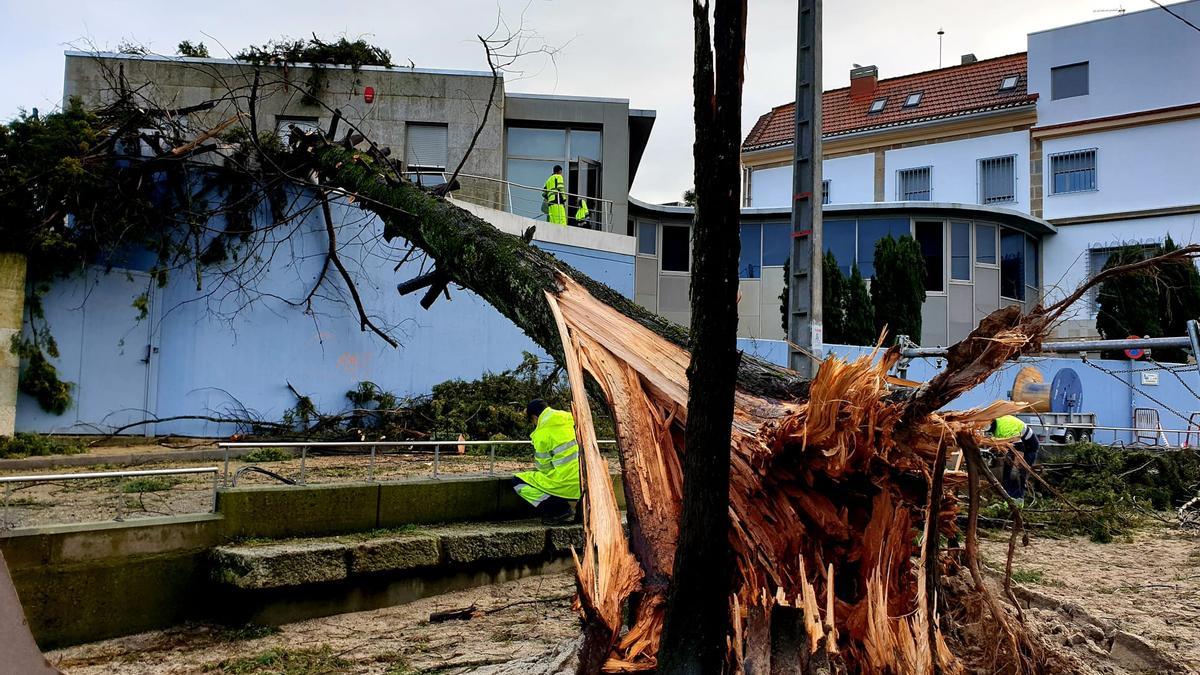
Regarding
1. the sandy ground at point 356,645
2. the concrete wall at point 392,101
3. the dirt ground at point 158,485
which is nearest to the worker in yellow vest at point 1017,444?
the dirt ground at point 158,485

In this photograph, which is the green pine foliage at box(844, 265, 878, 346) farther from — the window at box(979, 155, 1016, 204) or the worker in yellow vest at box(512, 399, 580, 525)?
the worker in yellow vest at box(512, 399, 580, 525)

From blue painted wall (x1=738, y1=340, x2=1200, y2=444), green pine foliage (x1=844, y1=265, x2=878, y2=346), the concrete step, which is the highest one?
green pine foliage (x1=844, y1=265, x2=878, y2=346)

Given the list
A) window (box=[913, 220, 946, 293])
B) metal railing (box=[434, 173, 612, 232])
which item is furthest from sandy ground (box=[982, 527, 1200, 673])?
window (box=[913, 220, 946, 293])

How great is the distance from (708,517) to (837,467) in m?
0.73

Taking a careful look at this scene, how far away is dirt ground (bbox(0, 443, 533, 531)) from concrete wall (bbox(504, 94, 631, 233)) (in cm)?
793

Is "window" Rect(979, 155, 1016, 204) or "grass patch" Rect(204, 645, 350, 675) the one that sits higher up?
"window" Rect(979, 155, 1016, 204)

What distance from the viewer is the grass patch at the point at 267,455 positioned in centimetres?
992

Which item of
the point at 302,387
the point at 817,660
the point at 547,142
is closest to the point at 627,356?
the point at 817,660

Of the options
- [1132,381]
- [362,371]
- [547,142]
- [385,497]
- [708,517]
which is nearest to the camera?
[708,517]

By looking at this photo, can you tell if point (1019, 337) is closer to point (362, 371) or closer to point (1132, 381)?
point (362, 371)

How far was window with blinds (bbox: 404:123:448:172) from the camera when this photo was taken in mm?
15852

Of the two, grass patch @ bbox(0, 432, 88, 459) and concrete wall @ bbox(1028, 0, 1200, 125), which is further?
concrete wall @ bbox(1028, 0, 1200, 125)

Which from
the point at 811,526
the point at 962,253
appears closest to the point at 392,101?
the point at 811,526

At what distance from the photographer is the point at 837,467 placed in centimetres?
370
